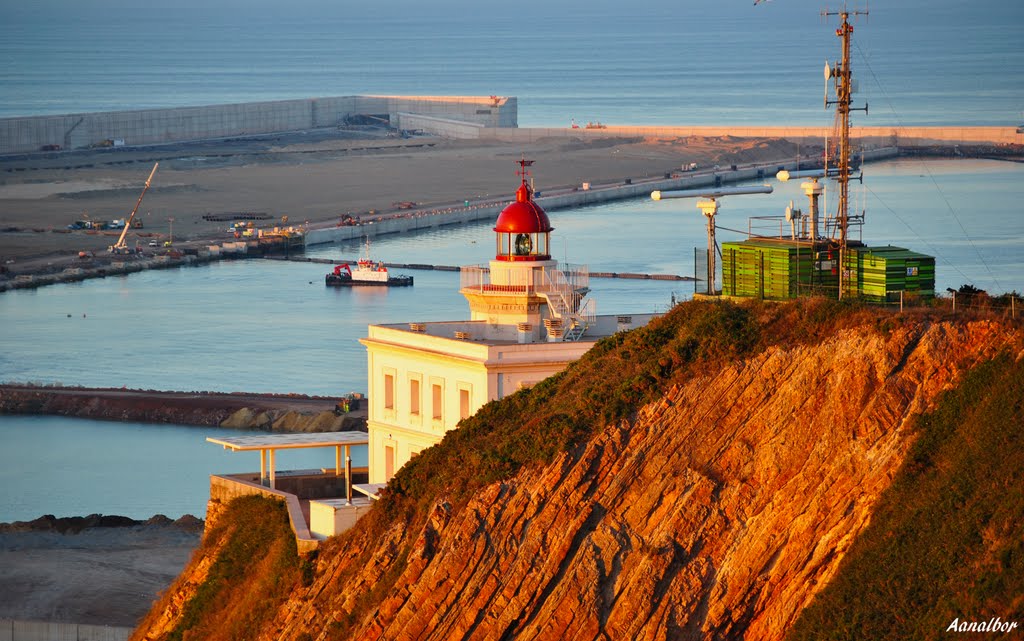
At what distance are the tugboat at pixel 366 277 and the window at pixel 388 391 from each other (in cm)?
4435

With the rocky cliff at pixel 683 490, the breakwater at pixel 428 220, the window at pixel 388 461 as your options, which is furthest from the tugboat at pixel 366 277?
the rocky cliff at pixel 683 490

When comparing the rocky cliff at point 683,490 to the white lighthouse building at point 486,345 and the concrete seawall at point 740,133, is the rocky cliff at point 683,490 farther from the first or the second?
the concrete seawall at point 740,133

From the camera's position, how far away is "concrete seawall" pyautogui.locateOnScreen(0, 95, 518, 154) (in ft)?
351

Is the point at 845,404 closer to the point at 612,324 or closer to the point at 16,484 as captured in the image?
the point at 612,324

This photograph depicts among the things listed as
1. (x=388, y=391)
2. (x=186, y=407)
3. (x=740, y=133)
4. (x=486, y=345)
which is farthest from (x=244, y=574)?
(x=740, y=133)

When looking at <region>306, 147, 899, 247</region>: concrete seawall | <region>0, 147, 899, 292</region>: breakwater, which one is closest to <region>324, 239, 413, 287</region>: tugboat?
<region>0, 147, 899, 292</region>: breakwater

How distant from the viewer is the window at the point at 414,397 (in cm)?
1931

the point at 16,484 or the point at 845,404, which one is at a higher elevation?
the point at 845,404

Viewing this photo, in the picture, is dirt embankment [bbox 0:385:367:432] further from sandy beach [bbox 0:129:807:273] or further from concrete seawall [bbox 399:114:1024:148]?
concrete seawall [bbox 399:114:1024:148]

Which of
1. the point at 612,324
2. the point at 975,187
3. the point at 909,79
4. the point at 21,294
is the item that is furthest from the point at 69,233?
the point at 909,79

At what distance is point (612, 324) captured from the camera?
825 inches

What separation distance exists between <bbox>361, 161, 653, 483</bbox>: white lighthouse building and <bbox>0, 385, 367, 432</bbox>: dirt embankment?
59.3ft

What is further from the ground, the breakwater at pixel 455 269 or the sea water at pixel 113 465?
the breakwater at pixel 455 269

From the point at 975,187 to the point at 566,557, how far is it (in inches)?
2943
